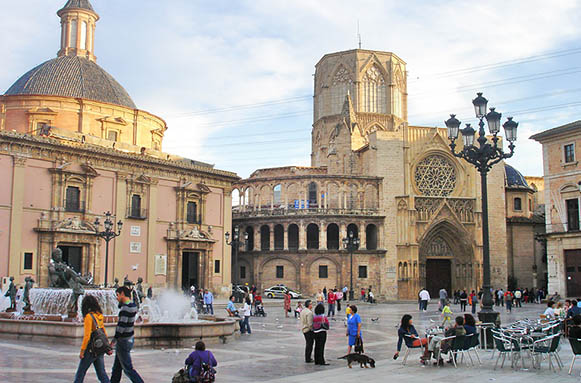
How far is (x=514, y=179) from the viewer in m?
59.1

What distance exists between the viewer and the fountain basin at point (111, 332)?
50.0 feet

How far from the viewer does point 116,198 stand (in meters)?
37.3

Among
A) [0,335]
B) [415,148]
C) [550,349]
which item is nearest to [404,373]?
[550,349]

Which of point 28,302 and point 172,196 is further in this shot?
point 172,196

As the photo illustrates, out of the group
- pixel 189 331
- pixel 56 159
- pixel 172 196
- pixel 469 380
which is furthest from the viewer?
pixel 172 196

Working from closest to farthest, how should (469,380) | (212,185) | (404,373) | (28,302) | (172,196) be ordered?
(469,380) → (404,373) → (28,302) → (172,196) → (212,185)

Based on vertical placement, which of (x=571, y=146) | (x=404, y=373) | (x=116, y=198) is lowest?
(x=404, y=373)

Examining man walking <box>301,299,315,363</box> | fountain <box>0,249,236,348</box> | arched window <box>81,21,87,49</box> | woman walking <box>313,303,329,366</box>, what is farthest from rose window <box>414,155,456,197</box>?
woman walking <box>313,303,329,366</box>

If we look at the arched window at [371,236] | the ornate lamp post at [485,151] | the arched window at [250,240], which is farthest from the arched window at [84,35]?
the ornate lamp post at [485,151]

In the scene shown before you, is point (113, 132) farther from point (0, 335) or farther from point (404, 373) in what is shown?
point (404, 373)

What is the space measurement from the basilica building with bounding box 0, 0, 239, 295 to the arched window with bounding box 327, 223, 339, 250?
10595mm

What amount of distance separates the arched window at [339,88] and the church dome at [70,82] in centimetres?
2471

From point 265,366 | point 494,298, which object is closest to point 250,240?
point 494,298

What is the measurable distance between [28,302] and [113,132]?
82.5 ft
